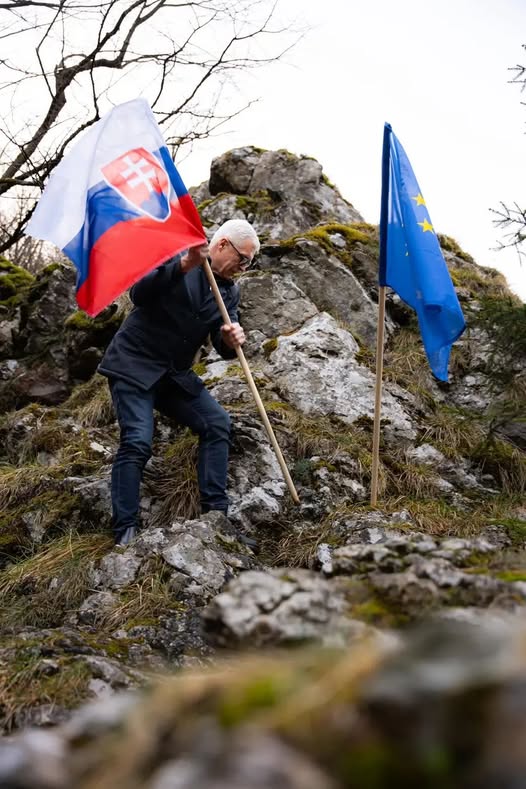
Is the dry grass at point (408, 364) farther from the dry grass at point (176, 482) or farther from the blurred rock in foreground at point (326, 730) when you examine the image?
the blurred rock in foreground at point (326, 730)

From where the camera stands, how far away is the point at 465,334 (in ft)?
25.0

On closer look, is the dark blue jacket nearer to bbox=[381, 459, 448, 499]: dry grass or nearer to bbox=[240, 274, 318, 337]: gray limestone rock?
bbox=[381, 459, 448, 499]: dry grass

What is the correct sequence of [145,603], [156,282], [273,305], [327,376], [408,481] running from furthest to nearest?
1. [273,305]
2. [327,376]
3. [408,481]
4. [156,282]
5. [145,603]

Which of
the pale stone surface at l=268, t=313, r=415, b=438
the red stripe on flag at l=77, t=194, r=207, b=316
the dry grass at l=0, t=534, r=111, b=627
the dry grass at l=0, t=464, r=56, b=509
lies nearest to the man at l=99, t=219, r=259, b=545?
the red stripe on flag at l=77, t=194, r=207, b=316

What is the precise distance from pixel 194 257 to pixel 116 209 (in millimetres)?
621

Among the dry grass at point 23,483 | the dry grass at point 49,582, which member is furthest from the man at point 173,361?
the dry grass at point 23,483

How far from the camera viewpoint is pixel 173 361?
489 centimetres

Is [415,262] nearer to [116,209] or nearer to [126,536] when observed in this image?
[116,209]

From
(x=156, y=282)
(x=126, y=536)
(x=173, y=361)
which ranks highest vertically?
(x=156, y=282)

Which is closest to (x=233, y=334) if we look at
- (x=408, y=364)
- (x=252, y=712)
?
(x=408, y=364)

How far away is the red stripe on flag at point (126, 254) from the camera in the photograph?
4.27 m

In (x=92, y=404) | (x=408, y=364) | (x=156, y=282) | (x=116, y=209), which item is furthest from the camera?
(x=408, y=364)

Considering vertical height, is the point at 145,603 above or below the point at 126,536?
below

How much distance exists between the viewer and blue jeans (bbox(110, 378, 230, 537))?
4.52 meters
